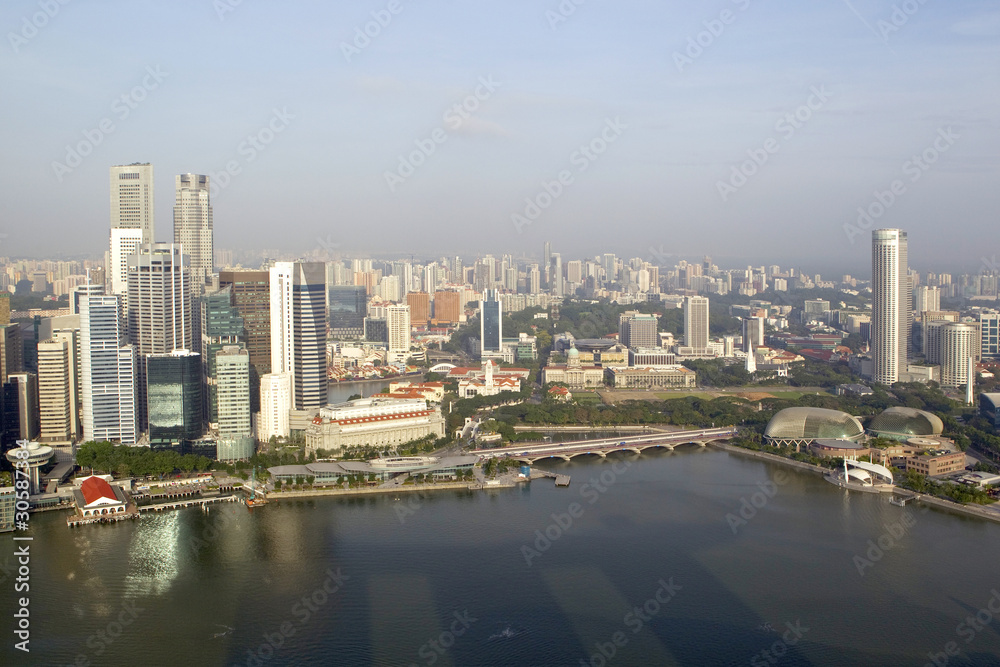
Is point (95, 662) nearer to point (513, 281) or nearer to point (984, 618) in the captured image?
point (984, 618)

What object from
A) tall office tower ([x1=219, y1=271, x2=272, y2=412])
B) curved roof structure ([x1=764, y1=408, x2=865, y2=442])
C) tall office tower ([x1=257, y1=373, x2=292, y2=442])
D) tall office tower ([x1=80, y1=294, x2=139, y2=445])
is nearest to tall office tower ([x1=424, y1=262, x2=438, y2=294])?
tall office tower ([x1=219, y1=271, x2=272, y2=412])

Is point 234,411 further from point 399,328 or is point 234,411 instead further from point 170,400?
point 399,328

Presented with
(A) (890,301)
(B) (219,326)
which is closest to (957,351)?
(A) (890,301)

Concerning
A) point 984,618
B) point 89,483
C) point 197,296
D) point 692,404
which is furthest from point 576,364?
point 984,618

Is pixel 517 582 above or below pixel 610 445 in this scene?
below

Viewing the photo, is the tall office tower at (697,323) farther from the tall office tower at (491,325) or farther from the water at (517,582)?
the water at (517,582)

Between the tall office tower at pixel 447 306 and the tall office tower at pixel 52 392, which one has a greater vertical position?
the tall office tower at pixel 447 306

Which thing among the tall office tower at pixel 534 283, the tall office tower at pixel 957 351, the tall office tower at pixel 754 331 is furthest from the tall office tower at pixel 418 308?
the tall office tower at pixel 957 351

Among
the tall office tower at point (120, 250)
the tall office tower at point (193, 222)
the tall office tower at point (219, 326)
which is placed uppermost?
the tall office tower at point (193, 222)
